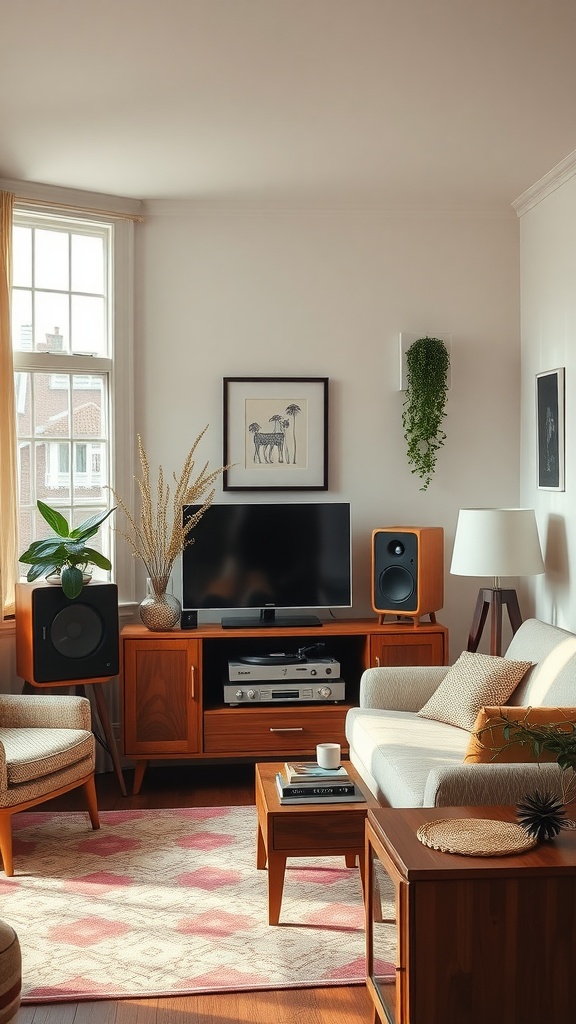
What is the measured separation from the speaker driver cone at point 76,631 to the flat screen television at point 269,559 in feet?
1.81

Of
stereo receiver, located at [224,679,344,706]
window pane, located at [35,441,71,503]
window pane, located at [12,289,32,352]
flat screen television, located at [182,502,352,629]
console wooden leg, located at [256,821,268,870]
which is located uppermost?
window pane, located at [12,289,32,352]

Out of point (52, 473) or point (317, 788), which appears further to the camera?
point (52, 473)

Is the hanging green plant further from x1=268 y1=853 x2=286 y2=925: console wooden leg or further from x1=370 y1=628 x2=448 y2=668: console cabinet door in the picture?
x1=268 y1=853 x2=286 y2=925: console wooden leg

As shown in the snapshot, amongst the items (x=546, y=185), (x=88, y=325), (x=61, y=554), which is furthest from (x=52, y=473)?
(x=546, y=185)

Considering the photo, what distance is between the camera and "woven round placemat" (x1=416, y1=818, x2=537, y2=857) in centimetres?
216

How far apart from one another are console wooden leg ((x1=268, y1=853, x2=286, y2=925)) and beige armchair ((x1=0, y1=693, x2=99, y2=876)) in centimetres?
104

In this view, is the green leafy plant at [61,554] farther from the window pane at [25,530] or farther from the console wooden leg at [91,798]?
the console wooden leg at [91,798]

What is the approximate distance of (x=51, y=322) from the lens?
16.0 ft

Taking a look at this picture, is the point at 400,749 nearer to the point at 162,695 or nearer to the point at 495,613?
the point at 495,613

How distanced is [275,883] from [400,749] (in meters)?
0.69

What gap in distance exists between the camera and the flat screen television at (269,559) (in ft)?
15.9

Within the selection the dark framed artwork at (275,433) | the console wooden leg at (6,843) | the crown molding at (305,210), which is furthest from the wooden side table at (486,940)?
the crown molding at (305,210)

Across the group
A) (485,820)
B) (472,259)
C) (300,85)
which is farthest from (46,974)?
(472,259)

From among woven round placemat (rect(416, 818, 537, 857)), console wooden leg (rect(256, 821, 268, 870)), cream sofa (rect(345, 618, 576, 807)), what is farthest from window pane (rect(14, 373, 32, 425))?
woven round placemat (rect(416, 818, 537, 857))
